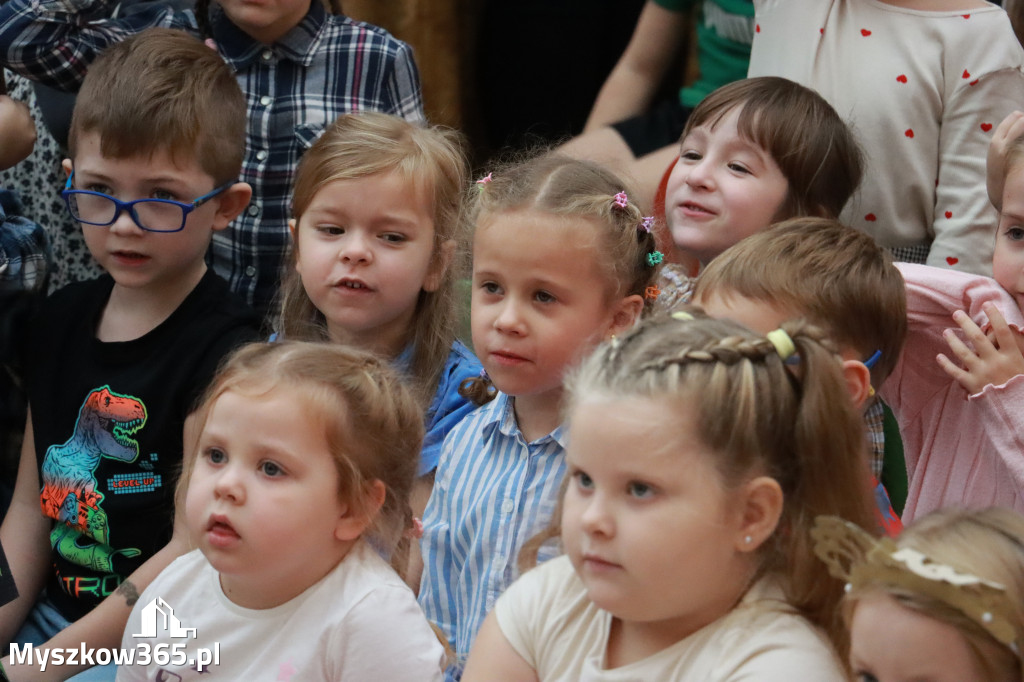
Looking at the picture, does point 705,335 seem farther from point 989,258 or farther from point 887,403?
point 989,258

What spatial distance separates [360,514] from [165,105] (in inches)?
38.5

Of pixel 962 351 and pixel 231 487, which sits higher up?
pixel 962 351

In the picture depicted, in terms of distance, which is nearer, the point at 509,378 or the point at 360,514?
the point at 360,514

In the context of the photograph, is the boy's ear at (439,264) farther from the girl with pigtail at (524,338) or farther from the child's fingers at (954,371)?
the child's fingers at (954,371)

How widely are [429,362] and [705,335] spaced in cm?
92

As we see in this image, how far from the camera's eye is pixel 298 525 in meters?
1.65

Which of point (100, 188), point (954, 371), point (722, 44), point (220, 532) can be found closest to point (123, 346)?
point (100, 188)

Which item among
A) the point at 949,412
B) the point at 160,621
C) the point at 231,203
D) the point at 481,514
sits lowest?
the point at 160,621

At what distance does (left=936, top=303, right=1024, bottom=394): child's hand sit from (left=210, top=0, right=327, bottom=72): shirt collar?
1498mm

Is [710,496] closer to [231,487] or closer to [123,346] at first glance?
[231,487]

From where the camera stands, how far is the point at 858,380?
5.66 feet

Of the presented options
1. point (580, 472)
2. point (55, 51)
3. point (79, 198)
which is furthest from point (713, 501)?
point (55, 51)

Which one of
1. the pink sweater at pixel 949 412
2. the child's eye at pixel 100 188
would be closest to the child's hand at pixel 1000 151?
the pink sweater at pixel 949 412

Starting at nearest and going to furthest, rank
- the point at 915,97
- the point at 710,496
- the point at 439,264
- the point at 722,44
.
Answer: the point at 710,496, the point at 439,264, the point at 915,97, the point at 722,44
